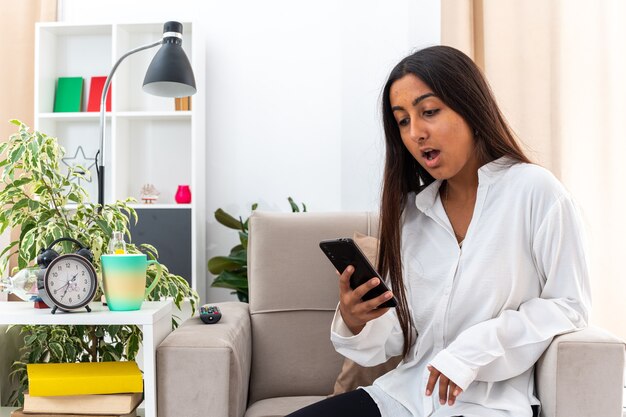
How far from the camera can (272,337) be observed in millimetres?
1945

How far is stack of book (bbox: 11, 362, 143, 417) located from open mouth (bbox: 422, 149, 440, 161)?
846 mm

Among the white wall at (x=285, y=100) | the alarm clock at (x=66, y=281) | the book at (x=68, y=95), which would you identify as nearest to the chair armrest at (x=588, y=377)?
the alarm clock at (x=66, y=281)

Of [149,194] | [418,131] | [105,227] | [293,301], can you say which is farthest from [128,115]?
[418,131]

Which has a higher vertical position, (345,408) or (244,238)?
(244,238)

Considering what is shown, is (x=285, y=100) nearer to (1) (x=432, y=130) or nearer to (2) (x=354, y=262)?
(1) (x=432, y=130)

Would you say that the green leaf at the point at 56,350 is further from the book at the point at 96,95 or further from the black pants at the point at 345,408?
→ the book at the point at 96,95

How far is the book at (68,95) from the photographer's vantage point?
3.31 m

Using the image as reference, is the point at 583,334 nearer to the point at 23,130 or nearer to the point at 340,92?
the point at 23,130

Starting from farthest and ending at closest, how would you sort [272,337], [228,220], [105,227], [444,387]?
[228,220] → [272,337] → [105,227] → [444,387]

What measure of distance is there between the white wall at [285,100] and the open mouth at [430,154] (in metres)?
1.91

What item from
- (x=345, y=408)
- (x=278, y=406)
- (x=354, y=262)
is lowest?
(x=278, y=406)

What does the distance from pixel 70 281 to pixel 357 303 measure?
0.72m

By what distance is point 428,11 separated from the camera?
325 centimetres

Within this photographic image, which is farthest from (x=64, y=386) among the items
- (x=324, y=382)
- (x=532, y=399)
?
(x=532, y=399)
